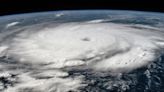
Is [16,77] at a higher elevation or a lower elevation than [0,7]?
lower

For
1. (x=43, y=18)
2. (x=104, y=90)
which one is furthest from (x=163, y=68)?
(x=43, y=18)

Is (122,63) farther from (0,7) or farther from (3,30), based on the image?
(3,30)

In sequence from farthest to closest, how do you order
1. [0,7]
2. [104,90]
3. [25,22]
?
[25,22]
[0,7]
[104,90]

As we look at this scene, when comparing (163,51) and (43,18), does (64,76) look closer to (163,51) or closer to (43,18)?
(163,51)

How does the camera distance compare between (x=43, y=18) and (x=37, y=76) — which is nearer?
(x=37, y=76)

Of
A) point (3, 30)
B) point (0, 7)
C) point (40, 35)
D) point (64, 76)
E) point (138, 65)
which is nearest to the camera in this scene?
point (64, 76)

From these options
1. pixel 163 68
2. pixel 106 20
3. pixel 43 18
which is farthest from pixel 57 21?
pixel 163 68
